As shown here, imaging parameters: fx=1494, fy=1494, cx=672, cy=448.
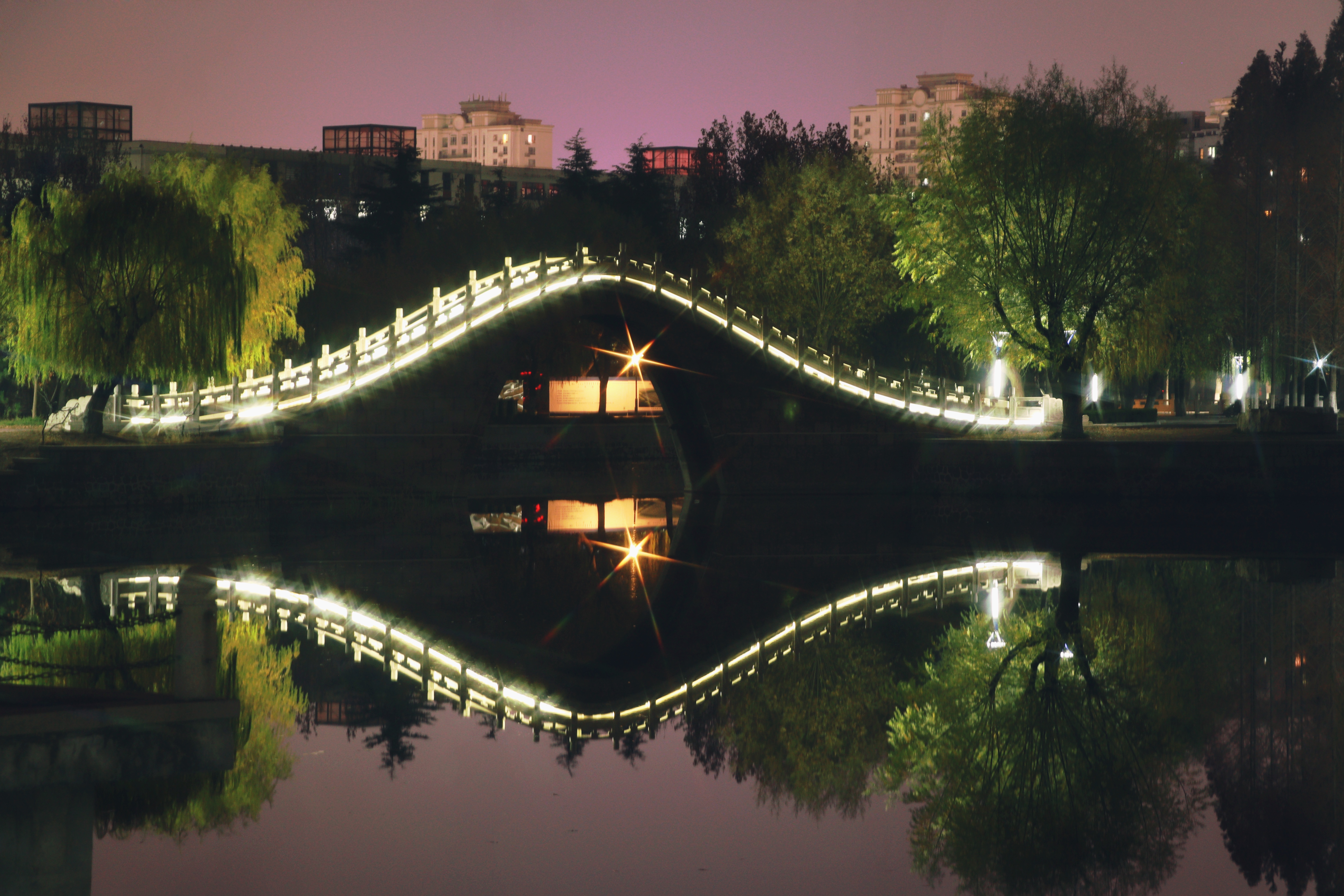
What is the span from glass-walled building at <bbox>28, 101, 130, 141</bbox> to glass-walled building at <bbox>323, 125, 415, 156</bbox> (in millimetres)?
19476

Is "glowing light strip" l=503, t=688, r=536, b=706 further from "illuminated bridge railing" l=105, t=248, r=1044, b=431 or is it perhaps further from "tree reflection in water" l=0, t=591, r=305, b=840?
"illuminated bridge railing" l=105, t=248, r=1044, b=431

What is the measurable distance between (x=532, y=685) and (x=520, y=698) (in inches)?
21.8

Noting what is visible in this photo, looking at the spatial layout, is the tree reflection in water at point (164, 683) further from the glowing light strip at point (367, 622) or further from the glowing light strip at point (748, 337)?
the glowing light strip at point (748, 337)

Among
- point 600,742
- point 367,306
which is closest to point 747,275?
point 367,306

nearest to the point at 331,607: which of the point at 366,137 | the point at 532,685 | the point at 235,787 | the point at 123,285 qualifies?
the point at 532,685

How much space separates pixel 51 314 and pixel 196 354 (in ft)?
10.1

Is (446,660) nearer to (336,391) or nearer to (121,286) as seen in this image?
Answer: (336,391)

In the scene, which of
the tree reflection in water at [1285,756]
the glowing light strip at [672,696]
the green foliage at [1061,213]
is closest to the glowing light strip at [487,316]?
the green foliage at [1061,213]

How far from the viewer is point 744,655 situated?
59.6 ft

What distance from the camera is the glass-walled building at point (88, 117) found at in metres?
115

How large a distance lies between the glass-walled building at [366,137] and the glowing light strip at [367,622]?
120m

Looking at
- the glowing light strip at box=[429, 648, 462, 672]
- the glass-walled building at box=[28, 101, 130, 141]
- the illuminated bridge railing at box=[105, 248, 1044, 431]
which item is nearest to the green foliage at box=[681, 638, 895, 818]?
the glowing light strip at box=[429, 648, 462, 672]

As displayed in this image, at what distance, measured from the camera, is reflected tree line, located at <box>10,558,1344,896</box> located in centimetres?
1152

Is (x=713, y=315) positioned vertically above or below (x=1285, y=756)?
above
